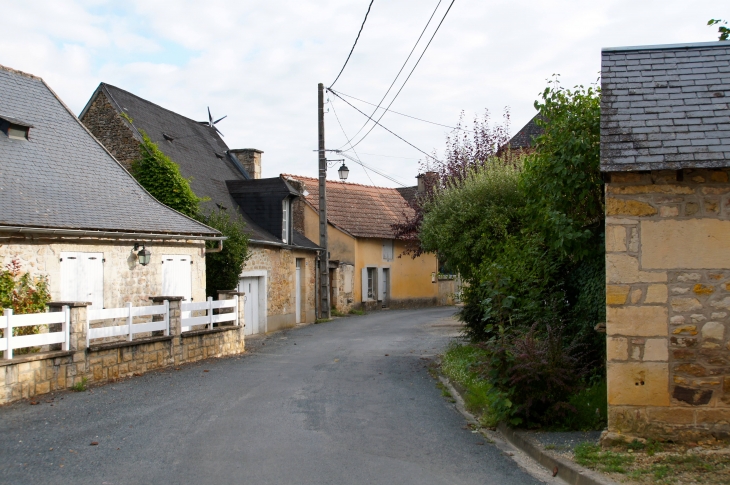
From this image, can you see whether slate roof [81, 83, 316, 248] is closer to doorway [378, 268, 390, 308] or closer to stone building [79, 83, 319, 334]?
stone building [79, 83, 319, 334]

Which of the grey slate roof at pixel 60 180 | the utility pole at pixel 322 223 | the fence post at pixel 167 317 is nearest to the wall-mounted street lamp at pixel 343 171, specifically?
the utility pole at pixel 322 223

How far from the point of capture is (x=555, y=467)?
6.50 m

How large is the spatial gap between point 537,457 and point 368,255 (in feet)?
88.3

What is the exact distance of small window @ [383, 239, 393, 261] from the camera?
116 ft

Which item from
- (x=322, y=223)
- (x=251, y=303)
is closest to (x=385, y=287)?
(x=322, y=223)

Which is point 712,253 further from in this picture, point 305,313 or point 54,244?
point 305,313

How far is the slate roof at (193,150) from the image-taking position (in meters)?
22.5

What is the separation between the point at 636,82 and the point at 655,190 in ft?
5.01

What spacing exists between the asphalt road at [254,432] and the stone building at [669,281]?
63.0 inches

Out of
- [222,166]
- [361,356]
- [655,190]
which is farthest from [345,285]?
[655,190]

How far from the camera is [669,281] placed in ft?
22.9

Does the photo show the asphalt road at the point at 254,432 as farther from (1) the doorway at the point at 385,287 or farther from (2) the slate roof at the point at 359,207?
(1) the doorway at the point at 385,287

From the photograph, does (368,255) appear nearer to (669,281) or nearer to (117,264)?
(117,264)

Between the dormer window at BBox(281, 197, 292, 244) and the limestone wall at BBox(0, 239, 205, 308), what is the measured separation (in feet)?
24.3
